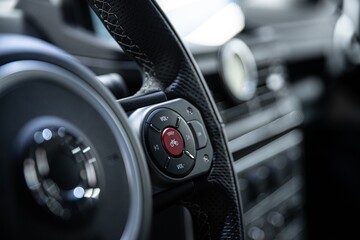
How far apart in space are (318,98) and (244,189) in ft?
2.84

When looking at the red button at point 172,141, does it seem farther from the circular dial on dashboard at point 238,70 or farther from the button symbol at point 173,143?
the circular dial on dashboard at point 238,70

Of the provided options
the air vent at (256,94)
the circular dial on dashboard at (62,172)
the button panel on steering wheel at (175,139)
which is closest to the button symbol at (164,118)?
the button panel on steering wheel at (175,139)

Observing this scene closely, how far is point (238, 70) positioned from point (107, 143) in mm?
745

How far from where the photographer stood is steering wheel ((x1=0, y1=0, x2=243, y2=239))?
443mm

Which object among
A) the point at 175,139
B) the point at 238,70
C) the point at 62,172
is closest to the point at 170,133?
the point at 175,139

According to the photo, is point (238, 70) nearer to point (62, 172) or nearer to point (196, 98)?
point (196, 98)

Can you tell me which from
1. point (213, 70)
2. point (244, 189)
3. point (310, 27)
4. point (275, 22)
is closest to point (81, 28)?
point (213, 70)

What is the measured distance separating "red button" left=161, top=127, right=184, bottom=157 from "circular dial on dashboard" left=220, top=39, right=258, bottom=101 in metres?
0.56

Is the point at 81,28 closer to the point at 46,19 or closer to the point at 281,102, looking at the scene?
the point at 46,19

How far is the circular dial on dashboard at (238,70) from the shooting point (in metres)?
1.15

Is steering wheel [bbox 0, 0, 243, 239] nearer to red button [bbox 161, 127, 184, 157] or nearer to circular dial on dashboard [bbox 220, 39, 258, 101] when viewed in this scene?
red button [bbox 161, 127, 184, 157]

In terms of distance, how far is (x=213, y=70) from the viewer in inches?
44.8

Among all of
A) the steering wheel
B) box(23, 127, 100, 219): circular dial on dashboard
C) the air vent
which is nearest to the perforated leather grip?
the steering wheel

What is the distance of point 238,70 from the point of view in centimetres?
123
